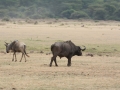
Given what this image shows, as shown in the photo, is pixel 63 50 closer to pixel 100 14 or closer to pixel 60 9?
pixel 100 14

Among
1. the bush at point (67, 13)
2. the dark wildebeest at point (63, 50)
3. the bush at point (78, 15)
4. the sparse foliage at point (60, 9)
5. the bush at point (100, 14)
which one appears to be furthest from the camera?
the bush at point (67, 13)

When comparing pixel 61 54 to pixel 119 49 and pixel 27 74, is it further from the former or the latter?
pixel 119 49

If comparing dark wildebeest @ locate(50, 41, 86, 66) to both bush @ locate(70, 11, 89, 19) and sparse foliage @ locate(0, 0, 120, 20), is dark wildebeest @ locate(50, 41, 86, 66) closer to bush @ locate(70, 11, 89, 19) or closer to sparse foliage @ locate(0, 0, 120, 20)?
sparse foliage @ locate(0, 0, 120, 20)

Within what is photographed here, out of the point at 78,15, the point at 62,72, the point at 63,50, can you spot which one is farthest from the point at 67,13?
the point at 62,72

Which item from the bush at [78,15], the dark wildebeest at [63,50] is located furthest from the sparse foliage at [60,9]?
the dark wildebeest at [63,50]

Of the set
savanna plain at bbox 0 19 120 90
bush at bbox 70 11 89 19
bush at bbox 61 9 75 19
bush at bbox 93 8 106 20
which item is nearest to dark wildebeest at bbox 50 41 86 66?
savanna plain at bbox 0 19 120 90

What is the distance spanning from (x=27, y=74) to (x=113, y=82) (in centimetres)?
284

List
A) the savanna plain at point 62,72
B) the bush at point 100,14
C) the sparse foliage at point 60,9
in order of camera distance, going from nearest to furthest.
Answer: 1. the savanna plain at point 62,72
2. the bush at point 100,14
3. the sparse foliage at point 60,9

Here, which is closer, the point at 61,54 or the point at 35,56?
the point at 61,54

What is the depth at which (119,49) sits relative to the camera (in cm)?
2430

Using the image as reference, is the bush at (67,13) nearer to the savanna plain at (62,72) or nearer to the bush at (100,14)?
the bush at (100,14)

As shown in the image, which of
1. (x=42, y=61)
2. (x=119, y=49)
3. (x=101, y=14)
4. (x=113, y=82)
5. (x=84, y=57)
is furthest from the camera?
(x=101, y=14)

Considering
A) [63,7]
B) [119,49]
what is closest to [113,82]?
[119,49]

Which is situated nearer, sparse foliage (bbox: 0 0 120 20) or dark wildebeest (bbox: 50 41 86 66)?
dark wildebeest (bbox: 50 41 86 66)
